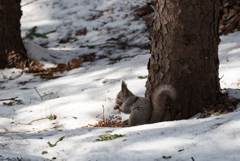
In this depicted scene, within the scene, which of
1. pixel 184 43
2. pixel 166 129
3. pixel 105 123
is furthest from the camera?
pixel 105 123

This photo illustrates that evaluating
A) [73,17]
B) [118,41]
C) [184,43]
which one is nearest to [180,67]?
[184,43]

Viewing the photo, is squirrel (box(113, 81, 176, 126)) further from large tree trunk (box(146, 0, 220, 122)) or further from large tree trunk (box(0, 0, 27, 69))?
large tree trunk (box(0, 0, 27, 69))

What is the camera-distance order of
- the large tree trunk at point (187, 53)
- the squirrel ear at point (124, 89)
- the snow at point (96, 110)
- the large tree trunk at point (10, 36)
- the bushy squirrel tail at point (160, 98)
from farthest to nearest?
the large tree trunk at point (10, 36), the squirrel ear at point (124, 89), the bushy squirrel tail at point (160, 98), the large tree trunk at point (187, 53), the snow at point (96, 110)

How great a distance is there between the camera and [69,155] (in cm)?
209

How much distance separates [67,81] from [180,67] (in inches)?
119

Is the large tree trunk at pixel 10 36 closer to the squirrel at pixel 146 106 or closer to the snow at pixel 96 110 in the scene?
the snow at pixel 96 110

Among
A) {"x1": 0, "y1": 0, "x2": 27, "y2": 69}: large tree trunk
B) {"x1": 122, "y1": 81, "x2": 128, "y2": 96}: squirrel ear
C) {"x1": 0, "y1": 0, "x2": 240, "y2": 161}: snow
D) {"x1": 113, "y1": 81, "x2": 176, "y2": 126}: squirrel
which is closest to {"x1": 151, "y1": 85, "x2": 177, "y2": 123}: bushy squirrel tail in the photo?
{"x1": 113, "y1": 81, "x2": 176, "y2": 126}: squirrel

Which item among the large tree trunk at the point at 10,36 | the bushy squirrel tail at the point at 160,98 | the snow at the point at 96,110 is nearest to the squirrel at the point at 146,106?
the bushy squirrel tail at the point at 160,98

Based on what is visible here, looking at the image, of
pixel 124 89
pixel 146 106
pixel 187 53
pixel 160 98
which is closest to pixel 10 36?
pixel 124 89

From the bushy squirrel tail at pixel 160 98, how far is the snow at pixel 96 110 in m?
0.46

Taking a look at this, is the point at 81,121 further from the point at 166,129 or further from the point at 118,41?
the point at 118,41

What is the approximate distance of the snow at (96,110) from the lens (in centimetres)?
191

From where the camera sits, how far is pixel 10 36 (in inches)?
238

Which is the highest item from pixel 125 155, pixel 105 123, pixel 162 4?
pixel 162 4
